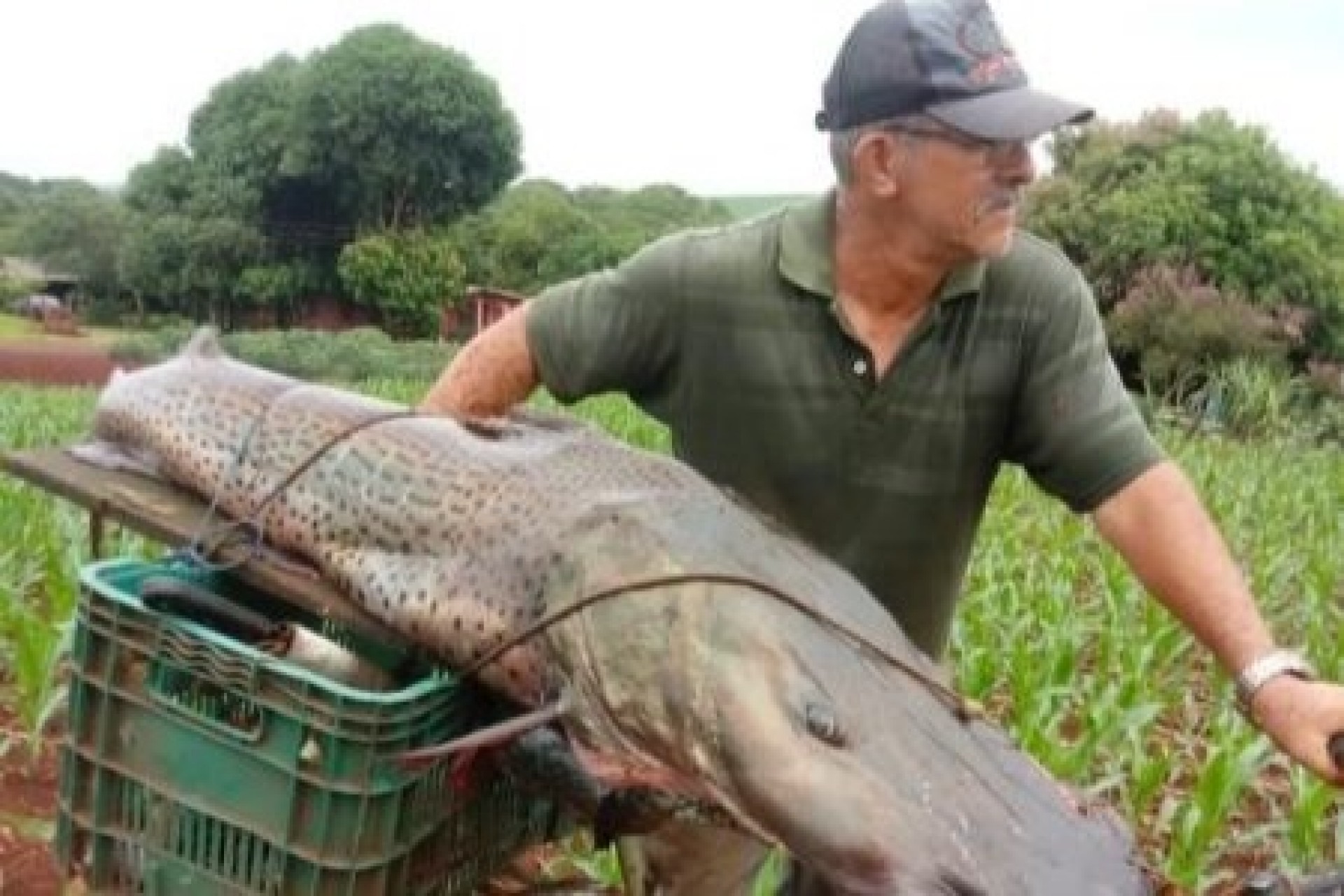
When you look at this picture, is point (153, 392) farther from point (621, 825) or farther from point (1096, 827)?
point (1096, 827)

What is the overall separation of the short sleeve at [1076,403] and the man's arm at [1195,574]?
40 millimetres

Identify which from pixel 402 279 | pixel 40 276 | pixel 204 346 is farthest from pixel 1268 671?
pixel 40 276

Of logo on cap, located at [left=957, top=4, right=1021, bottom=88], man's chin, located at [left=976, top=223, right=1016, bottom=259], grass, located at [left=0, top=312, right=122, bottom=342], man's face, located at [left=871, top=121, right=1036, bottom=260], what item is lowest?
grass, located at [left=0, top=312, right=122, bottom=342]

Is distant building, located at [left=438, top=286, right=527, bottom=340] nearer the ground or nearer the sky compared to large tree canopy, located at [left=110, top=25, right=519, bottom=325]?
Result: nearer the ground

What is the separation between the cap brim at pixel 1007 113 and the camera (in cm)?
265

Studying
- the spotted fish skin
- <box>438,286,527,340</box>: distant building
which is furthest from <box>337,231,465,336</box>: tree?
the spotted fish skin

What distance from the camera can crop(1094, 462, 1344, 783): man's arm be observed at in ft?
8.13

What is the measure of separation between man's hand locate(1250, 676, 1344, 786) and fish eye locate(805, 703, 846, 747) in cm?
71

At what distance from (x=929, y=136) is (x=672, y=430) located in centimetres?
68

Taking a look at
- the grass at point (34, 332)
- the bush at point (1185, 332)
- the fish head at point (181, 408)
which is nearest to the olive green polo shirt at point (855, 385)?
the fish head at point (181, 408)

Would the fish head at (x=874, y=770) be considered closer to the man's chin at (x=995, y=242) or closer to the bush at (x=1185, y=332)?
the man's chin at (x=995, y=242)

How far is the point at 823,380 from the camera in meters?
2.90

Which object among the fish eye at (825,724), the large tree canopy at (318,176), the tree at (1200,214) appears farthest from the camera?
the large tree canopy at (318,176)

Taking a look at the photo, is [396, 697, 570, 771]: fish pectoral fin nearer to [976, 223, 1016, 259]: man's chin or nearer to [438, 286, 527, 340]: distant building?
[976, 223, 1016, 259]: man's chin
